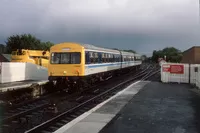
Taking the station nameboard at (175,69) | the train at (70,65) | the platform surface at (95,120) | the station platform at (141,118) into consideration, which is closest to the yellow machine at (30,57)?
the train at (70,65)

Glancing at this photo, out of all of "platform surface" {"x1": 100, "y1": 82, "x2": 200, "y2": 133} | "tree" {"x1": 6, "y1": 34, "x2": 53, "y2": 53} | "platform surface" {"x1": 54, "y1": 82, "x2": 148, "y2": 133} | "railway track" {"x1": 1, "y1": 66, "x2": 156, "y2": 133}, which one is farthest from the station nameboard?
"tree" {"x1": 6, "y1": 34, "x2": 53, "y2": 53}

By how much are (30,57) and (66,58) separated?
A: 898 centimetres

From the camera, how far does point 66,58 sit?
2239 centimetres

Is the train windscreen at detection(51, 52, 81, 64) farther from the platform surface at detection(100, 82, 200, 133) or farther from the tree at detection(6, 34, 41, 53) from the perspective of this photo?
the tree at detection(6, 34, 41, 53)

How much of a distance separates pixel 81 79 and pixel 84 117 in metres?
10.4

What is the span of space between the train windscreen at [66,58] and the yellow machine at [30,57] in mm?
7857

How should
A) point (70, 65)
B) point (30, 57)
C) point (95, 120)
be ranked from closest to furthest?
1. point (95, 120)
2. point (70, 65)
3. point (30, 57)

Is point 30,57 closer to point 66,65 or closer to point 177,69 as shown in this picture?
point 66,65

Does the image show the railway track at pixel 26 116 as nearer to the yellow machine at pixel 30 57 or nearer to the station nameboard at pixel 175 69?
the station nameboard at pixel 175 69

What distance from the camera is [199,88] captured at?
21453 millimetres

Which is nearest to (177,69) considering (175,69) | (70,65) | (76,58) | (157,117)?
(175,69)

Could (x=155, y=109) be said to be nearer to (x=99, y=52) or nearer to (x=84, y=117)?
(x=84, y=117)

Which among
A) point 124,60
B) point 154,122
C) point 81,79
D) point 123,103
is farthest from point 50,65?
point 124,60

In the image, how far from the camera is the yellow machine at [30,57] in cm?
2991
